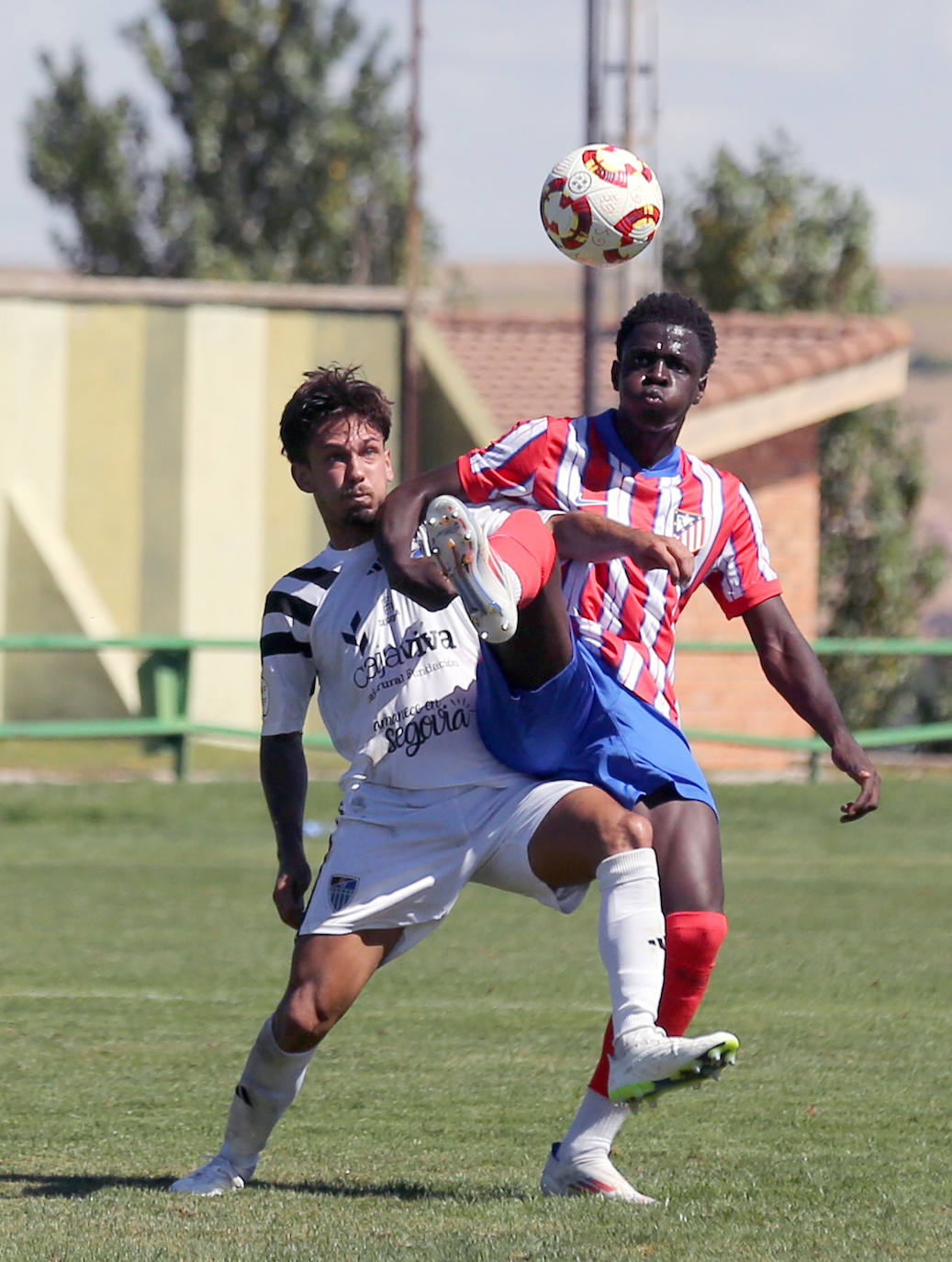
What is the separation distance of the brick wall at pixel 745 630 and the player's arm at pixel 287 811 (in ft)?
44.5

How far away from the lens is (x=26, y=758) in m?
18.3

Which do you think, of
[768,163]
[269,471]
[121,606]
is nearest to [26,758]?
[121,606]

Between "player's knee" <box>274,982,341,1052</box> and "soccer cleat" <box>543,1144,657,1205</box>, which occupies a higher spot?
"player's knee" <box>274,982,341,1052</box>

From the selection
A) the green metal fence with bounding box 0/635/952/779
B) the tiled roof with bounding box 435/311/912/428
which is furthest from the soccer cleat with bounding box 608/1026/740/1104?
the tiled roof with bounding box 435/311/912/428

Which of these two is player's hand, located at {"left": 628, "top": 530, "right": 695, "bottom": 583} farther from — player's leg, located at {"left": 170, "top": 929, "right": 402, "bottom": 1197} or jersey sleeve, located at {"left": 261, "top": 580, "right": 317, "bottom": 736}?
player's leg, located at {"left": 170, "top": 929, "right": 402, "bottom": 1197}

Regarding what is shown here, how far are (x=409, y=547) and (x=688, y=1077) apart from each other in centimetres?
132

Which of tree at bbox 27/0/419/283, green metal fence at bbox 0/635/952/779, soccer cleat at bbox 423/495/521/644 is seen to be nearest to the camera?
soccer cleat at bbox 423/495/521/644

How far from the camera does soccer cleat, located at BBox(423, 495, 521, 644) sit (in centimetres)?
438

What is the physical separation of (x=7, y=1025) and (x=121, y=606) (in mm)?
13017

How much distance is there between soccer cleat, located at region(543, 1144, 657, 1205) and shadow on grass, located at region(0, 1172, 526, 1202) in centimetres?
9

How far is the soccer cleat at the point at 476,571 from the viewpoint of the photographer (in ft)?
14.4

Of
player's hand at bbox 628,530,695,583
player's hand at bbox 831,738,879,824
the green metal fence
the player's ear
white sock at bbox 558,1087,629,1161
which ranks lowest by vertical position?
the green metal fence

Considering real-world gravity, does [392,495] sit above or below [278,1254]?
above

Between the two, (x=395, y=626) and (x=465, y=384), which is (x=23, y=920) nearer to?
(x=395, y=626)
